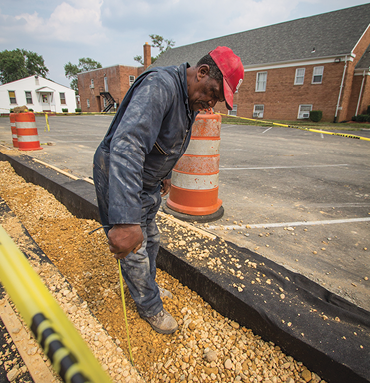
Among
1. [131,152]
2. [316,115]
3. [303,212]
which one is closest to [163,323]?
[131,152]

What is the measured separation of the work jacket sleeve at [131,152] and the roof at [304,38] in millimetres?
27193

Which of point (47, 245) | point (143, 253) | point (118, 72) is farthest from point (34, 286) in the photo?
point (118, 72)

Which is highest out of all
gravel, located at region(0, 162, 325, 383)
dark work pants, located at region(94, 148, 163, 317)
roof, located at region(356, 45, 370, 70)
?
roof, located at region(356, 45, 370, 70)

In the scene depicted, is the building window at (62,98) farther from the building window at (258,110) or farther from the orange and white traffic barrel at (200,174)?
the orange and white traffic barrel at (200,174)

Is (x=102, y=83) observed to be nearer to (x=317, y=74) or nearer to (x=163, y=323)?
(x=317, y=74)

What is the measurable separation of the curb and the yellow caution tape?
1.49 metres

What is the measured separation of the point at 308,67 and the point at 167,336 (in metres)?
28.4

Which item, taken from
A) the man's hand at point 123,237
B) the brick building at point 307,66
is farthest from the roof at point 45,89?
the man's hand at point 123,237

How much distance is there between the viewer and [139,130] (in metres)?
1.38

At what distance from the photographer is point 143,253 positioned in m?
1.90

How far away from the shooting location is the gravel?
173 cm

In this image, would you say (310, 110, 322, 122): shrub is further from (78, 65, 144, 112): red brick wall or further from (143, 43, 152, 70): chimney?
(143, 43, 152, 70): chimney

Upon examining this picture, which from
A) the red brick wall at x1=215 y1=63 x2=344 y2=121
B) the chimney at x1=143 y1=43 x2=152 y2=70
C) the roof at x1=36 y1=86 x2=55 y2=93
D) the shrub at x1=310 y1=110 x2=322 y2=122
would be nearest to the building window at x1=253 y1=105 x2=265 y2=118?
the red brick wall at x1=215 y1=63 x2=344 y2=121

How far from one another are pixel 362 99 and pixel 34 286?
29804 millimetres
